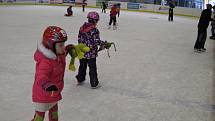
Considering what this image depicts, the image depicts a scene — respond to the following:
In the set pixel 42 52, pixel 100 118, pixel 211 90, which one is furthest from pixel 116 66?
pixel 42 52

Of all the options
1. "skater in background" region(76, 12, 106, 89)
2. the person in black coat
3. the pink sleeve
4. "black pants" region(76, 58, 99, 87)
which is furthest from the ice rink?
the pink sleeve

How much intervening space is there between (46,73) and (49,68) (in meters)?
0.05

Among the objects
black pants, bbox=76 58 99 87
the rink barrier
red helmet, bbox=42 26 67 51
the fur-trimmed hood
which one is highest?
the rink barrier

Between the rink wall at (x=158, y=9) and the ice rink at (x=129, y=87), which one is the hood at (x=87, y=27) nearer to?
the ice rink at (x=129, y=87)

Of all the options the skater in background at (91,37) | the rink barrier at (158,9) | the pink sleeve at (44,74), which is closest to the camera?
the pink sleeve at (44,74)

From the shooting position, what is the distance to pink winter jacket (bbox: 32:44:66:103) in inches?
110

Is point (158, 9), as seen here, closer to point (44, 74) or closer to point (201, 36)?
point (201, 36)

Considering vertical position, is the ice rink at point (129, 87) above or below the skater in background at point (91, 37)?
below

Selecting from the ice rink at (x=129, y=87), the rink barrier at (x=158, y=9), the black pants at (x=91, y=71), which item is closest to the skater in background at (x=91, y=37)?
the black pants at (x=91, y=71)

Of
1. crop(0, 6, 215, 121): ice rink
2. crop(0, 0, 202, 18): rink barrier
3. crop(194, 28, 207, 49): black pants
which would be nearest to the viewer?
crop(0, 6, 215, 121): ice rink

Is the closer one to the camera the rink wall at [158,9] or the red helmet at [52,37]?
the red helmet at [52,37]

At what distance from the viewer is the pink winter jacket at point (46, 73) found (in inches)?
110

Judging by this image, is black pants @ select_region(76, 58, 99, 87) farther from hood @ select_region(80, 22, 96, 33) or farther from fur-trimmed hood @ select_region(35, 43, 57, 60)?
fur-trimmed hood @ select_region(35, 43, 57, 60)

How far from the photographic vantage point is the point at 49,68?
2.84 meters
